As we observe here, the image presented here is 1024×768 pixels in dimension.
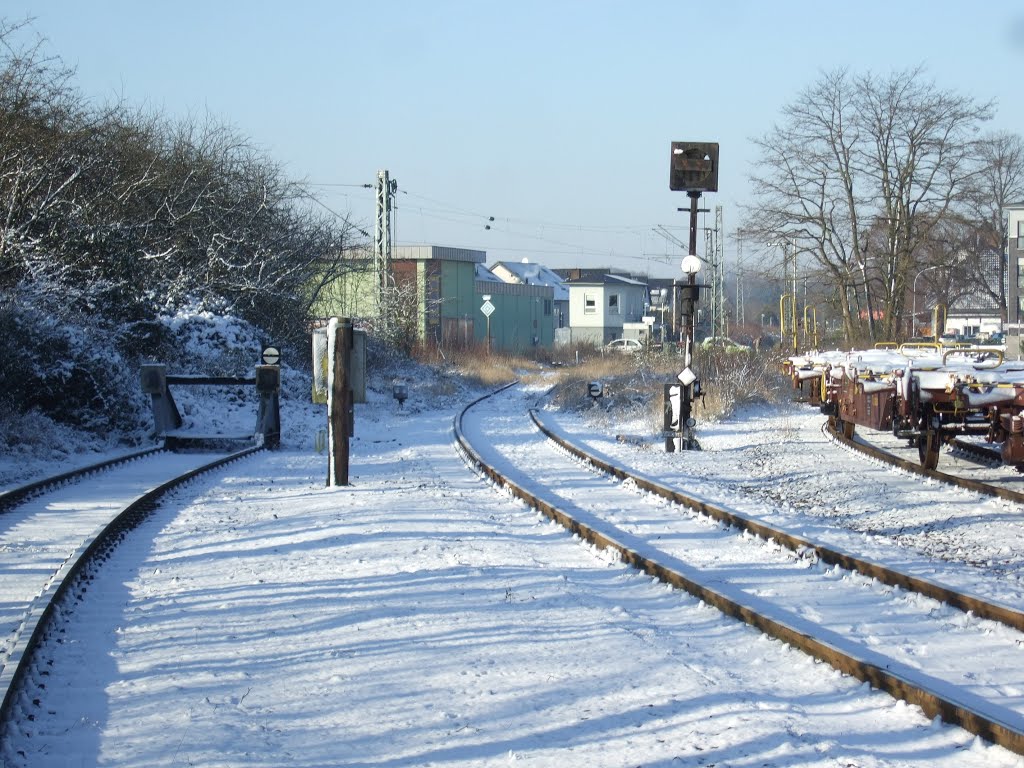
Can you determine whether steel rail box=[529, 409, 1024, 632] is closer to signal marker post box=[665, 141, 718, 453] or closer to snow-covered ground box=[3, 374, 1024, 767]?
snow-covered ground box=[3, 374, 1024, 767]

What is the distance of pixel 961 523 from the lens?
34.1ft

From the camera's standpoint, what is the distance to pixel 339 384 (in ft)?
41.3

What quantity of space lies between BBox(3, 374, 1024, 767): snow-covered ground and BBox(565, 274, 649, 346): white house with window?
8031cm

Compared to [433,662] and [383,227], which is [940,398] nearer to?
[433,662]

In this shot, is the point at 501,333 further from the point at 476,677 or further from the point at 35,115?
the point at 476,677

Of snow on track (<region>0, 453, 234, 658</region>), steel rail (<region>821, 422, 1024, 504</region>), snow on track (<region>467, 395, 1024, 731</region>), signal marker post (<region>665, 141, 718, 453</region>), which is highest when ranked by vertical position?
signal marker post (<region>665, 141, 718, 453</region>)

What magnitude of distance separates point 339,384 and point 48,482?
10.9 feet

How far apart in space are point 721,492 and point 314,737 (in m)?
8.75

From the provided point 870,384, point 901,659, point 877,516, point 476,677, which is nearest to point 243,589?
point 476,677

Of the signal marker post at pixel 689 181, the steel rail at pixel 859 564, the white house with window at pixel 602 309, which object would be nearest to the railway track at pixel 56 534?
the steel rail at pixel 859 564

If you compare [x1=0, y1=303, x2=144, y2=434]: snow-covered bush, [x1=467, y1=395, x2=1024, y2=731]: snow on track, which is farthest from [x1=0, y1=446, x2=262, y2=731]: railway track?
[x1=467, y1=395, x2=1024, y2=731]: snow on track

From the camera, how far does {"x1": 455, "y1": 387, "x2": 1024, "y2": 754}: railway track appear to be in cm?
517

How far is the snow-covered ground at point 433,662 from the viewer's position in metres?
4.51

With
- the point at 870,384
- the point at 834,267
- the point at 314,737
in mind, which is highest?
the point at 834,267
